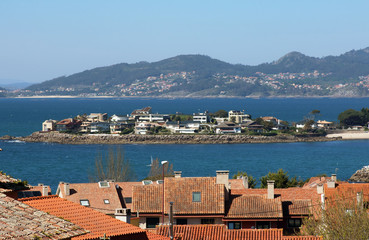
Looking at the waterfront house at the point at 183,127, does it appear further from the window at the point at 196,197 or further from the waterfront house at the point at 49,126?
the window at the point at 196,197

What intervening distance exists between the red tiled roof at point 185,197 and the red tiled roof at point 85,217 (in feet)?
29.1

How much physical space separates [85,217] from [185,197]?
952 centimetres

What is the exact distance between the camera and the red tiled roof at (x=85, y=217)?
7410 mm

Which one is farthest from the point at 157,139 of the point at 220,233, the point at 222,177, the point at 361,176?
the point at 220,233

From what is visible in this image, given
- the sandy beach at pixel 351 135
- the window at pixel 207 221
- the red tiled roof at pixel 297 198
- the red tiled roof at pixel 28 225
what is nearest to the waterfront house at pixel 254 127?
the sandy beach at pixel 351 135

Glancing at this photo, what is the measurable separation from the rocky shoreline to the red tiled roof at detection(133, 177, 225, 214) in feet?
311

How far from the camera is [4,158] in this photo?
8219 cm

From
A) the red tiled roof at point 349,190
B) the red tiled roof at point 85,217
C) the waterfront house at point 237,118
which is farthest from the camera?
the waterfront house at point 237,118

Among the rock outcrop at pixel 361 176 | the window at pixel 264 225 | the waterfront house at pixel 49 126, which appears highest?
the window at pixel 264 225

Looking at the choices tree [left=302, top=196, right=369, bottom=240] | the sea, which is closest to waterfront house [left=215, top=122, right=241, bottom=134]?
the sea

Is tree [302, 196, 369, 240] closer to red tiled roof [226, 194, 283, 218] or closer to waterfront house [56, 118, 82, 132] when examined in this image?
red tiled roof [226, 194, 283, 218]

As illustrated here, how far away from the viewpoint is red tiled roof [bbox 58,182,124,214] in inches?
820

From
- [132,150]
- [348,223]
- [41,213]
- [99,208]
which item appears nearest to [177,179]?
[99,208]

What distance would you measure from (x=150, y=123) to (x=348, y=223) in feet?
375
